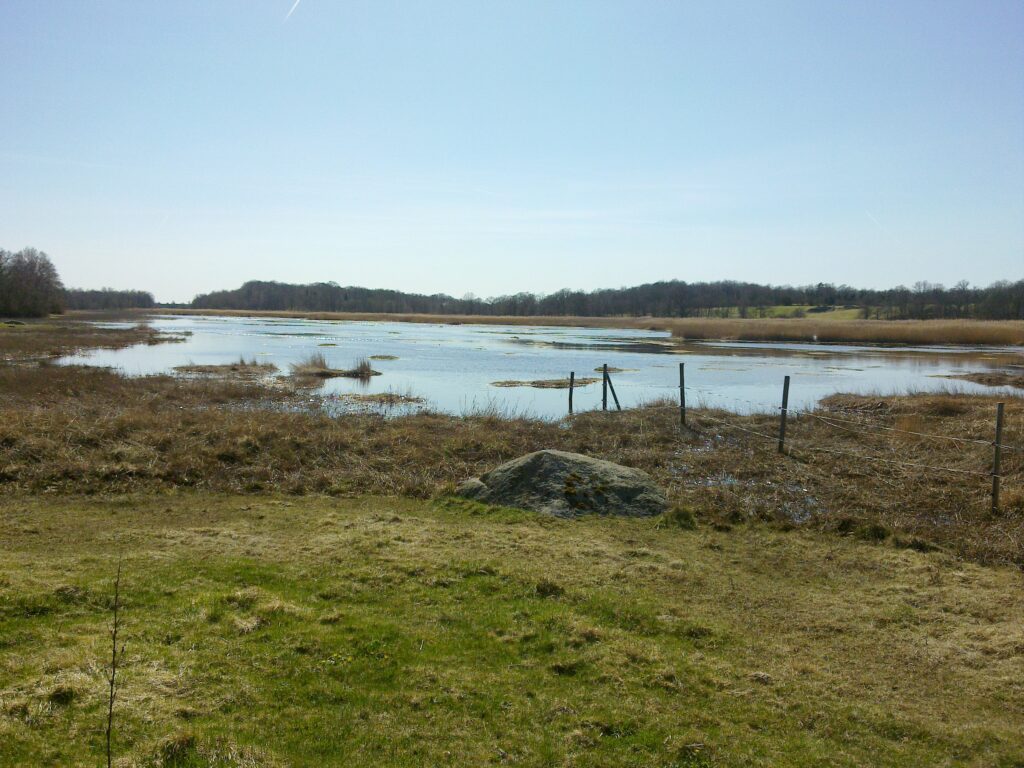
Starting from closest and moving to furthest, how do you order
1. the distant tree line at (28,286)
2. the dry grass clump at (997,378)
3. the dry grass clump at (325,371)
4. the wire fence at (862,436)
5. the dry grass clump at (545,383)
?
the wire fence at (862,436) < the dry grass clump at (545,383) < the dry grass clump at (997,378) < the dry grass clump at (325,371) < the distant tree line at (28,286)

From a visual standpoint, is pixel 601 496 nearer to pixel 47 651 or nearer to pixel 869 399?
pixel 47 651

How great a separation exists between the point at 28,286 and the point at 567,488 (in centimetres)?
9122

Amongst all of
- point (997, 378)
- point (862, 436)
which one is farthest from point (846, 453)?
point (997, 378)

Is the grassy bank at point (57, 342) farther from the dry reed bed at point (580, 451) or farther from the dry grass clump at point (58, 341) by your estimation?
the dry reed bed at point (580, 451)

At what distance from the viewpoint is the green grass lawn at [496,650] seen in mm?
4207

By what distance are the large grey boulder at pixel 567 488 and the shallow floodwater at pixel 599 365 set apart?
29.8ft

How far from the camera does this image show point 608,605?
658 cm

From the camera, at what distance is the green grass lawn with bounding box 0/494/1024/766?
166 inches

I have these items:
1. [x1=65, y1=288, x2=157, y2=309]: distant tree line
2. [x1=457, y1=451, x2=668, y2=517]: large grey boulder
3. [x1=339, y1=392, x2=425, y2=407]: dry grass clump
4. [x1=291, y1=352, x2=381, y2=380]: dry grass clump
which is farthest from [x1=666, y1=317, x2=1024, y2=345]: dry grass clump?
[x1=65, y1=288, x2=157, y2=309]: distant tree line

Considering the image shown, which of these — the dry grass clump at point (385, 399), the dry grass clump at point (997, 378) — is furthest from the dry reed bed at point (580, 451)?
the dry grass clump at point (997, 378)

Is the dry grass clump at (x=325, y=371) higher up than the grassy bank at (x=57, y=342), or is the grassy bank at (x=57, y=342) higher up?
the grassy bank at (x=57, y=342)

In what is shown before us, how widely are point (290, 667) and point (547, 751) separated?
209 centimetres

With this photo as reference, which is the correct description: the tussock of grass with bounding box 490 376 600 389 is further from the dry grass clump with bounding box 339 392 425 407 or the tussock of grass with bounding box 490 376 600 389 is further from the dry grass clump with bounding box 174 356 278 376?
the dry grass clump with bounding box 174 356 278 376

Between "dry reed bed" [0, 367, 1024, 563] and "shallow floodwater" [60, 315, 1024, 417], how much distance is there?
16.1ft
